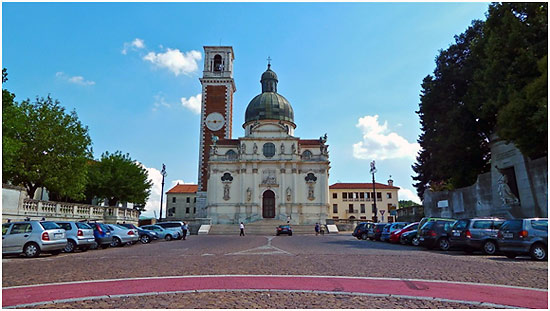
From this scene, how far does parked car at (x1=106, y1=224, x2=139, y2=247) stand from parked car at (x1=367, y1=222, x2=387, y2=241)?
1523cm

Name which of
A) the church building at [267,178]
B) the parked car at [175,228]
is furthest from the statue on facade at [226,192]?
the parked car at [175,228]

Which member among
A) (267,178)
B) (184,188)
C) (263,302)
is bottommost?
(263,302)

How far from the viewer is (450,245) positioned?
17391 mm

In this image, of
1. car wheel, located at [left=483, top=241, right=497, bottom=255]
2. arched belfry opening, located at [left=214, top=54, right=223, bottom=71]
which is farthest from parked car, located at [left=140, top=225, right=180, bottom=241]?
arched belfry opening, located at [left=214, top=54, right=223, bottom=71]

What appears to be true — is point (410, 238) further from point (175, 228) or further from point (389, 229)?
point (175, 228)

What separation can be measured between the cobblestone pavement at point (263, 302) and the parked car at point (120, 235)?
16.7m

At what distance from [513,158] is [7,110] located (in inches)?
1286

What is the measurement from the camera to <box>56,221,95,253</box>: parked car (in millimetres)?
17328

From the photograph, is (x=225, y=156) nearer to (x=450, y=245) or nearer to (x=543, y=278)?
(x=450, y=245)

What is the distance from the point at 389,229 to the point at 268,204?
31439 millimetres

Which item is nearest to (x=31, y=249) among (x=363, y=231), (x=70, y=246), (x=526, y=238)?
(x=70, y=246)

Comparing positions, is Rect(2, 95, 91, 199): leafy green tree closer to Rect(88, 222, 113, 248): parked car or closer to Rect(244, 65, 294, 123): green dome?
Rect(88, 222, 113, 248): parked car

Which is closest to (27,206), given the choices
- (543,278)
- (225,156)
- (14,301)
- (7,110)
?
(7,110)

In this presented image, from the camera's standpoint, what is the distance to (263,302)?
6184 millimetres
